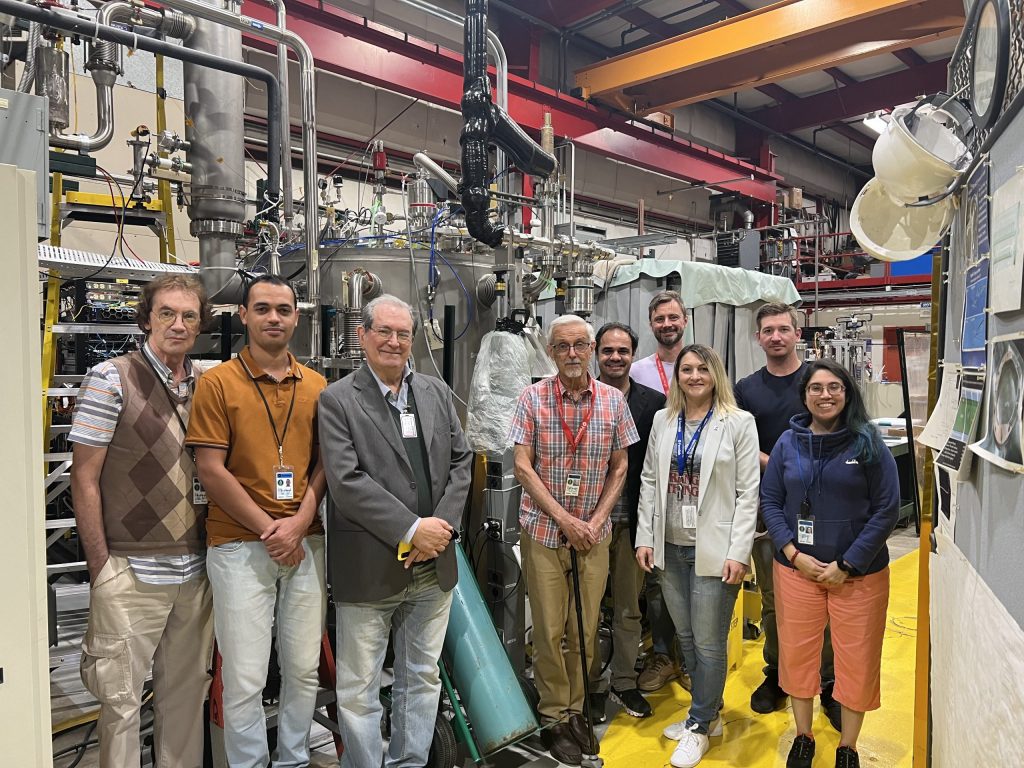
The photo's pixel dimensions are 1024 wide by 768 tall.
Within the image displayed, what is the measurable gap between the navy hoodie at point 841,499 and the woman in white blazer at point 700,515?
14cm

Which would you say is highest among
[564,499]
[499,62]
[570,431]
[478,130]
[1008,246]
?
[499,62]

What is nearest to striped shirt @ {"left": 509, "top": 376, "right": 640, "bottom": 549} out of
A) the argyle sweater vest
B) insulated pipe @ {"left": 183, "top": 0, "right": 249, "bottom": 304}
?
the argyle sweater vest

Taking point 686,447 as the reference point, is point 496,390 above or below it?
above

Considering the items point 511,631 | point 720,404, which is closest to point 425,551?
point 511,631

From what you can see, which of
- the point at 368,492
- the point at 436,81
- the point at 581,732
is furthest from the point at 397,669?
the point at 436,81

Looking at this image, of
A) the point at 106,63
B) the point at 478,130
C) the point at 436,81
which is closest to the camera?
the point at 106,63

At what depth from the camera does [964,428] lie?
143 cm

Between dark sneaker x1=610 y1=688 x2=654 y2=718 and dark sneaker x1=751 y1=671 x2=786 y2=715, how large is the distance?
17.5 inches

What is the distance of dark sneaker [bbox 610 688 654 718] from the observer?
8.90 ft

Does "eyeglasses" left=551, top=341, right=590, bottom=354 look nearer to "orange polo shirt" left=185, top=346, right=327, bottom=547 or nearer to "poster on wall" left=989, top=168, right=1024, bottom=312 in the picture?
"orange polo shirt" left=185, top=346, right=327, bottom=547

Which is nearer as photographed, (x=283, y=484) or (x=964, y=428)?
(x=964, y=428)

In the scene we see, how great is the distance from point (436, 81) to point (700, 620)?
4.58 m

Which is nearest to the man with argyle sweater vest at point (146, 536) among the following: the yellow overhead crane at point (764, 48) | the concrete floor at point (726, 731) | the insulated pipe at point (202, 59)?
the concrete floor at point (726, 731)

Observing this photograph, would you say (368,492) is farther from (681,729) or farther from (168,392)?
(681,729)
